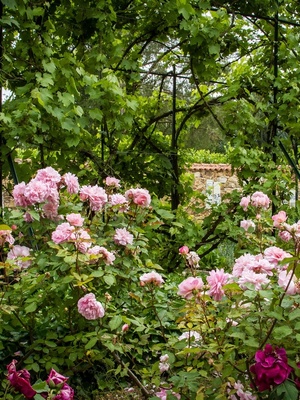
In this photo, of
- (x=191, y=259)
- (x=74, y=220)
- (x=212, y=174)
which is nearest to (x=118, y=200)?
(x=74, y=220)

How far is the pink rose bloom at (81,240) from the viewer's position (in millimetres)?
1734

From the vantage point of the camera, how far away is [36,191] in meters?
1.84

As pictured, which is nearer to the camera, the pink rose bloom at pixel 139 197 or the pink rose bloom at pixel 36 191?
the pink rose bloom at pixel 36 191

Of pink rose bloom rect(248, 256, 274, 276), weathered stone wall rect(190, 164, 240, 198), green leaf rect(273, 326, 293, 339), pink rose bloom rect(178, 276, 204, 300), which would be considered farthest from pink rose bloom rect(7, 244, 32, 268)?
weathered stone wall rect(190, 164, 240, 198)

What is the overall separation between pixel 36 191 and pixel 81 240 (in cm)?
23

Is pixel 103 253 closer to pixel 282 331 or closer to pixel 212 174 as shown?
pixel 282 331

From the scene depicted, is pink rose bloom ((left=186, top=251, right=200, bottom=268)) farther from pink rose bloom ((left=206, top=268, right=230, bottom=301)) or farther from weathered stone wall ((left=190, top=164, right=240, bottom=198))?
weathered stone wall ((left=190, top=164, right=240, bottom=198))

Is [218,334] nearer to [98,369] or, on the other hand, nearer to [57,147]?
[98,369]

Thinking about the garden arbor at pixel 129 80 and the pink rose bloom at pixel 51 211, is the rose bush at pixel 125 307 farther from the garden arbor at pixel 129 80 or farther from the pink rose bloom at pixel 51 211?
the garden arbor at pixel 129 80

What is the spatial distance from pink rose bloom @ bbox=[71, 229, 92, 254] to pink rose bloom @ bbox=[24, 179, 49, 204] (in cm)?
18

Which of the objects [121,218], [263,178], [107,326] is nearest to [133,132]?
[263,178]

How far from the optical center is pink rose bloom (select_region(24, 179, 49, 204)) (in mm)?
1843

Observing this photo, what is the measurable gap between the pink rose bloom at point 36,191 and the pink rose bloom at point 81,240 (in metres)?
0.18

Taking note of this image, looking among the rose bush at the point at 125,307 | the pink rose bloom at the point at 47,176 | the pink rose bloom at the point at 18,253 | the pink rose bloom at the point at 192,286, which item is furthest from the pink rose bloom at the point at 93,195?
the pink rose bloom at the point at 192,286
